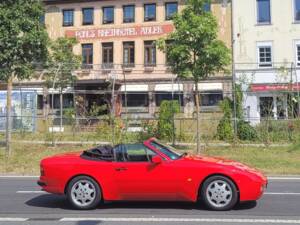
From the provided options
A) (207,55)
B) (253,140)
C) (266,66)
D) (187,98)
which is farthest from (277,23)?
(207,55)

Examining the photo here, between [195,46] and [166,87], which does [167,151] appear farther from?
[166,87]

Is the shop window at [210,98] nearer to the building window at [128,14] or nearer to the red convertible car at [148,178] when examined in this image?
the building window at [128,14]

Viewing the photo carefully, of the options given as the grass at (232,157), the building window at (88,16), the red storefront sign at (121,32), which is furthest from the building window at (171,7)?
the grass at (232,157)

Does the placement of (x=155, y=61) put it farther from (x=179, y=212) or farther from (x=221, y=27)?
(x=179, y=212)

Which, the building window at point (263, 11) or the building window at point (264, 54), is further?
the building window at point (263, 11)

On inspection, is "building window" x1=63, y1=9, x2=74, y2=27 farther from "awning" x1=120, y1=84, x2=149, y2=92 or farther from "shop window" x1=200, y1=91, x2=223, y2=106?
"shop window" x1=200, y1=91, x2=223, y2=106

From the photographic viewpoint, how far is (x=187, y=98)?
120 feet

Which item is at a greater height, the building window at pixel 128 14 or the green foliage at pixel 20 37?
the building window at pixel 128 14

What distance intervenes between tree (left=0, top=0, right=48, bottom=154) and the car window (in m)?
9.95

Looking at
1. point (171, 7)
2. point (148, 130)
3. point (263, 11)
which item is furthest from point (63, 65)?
point (263, 11)

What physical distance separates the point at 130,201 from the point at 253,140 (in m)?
12.1

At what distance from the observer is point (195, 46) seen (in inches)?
682

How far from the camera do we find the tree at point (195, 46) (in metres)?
17.2

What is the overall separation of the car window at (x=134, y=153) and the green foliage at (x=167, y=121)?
11453 mm
